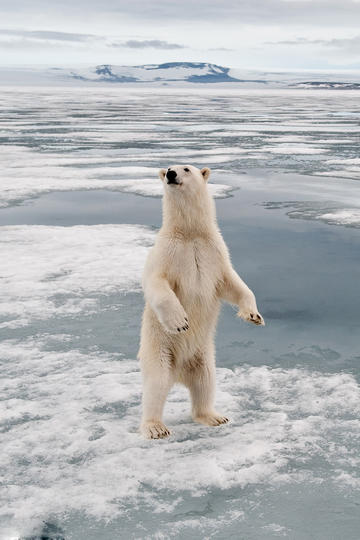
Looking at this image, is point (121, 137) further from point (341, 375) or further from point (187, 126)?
point (341, 375)

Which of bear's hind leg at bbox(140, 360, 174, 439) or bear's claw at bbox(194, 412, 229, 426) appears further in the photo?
bear's claw at bbox(194, 412, 229, 426)

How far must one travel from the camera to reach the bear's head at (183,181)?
3038 millimetres

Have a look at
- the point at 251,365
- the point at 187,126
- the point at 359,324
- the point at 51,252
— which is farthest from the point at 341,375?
the point at 187,126

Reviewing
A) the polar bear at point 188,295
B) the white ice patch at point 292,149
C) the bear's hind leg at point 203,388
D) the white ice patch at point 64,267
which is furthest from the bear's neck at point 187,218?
the white ice patch at point 292,149

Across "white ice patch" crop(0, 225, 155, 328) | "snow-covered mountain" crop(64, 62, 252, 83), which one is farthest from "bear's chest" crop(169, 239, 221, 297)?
"snow-covered mountain" crop(64, 62, 252, 83)

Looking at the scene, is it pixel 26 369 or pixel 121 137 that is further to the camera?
pixel 121 137

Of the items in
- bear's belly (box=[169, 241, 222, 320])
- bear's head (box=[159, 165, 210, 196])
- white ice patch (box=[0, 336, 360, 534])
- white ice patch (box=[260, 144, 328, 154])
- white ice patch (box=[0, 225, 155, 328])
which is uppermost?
bear's head (box=[159, 165, 210, 196])

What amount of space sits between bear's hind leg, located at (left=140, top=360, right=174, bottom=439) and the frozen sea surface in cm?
8

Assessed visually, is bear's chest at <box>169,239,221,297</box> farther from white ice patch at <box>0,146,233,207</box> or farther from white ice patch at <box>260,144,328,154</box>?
white ice patch at <box>260,144,328,154</box>

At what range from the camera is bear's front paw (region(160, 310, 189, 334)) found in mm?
2844

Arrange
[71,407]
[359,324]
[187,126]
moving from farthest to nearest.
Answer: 1. [187,126]
2. [359,324]
3. [71,407]

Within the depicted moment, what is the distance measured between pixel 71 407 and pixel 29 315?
1454mm

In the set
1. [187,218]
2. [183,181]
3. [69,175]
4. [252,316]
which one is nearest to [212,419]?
[252,316]

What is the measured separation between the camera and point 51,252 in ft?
20.9
